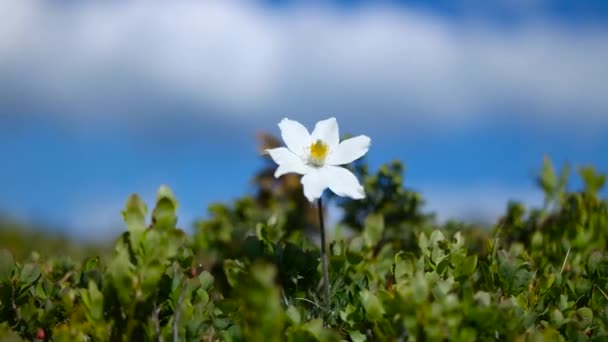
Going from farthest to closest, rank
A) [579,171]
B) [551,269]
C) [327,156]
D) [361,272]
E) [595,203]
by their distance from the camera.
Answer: [579,171] → [595,203] → [551,269] → [361,272] → [327,156]

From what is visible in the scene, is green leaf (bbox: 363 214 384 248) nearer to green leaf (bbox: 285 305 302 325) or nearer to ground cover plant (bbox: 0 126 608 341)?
ground cover plant (bbox: 0 126 608 341)

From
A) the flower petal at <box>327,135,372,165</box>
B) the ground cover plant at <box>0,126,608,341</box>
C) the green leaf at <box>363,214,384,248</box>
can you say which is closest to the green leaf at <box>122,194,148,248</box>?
the ground cover plant at <box>0,126,608,341</box>

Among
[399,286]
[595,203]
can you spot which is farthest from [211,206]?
[399,286]

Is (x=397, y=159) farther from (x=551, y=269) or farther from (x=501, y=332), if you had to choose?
(x=501, y=332)

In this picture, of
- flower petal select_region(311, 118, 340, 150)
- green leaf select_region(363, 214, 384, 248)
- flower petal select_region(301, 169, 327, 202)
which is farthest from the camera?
green leaf select_region(363, 214, 384, 248)

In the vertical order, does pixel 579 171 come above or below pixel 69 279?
above

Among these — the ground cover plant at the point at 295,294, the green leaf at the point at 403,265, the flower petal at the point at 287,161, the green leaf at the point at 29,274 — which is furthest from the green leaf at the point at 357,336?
the green leaf at the point at 29,274
